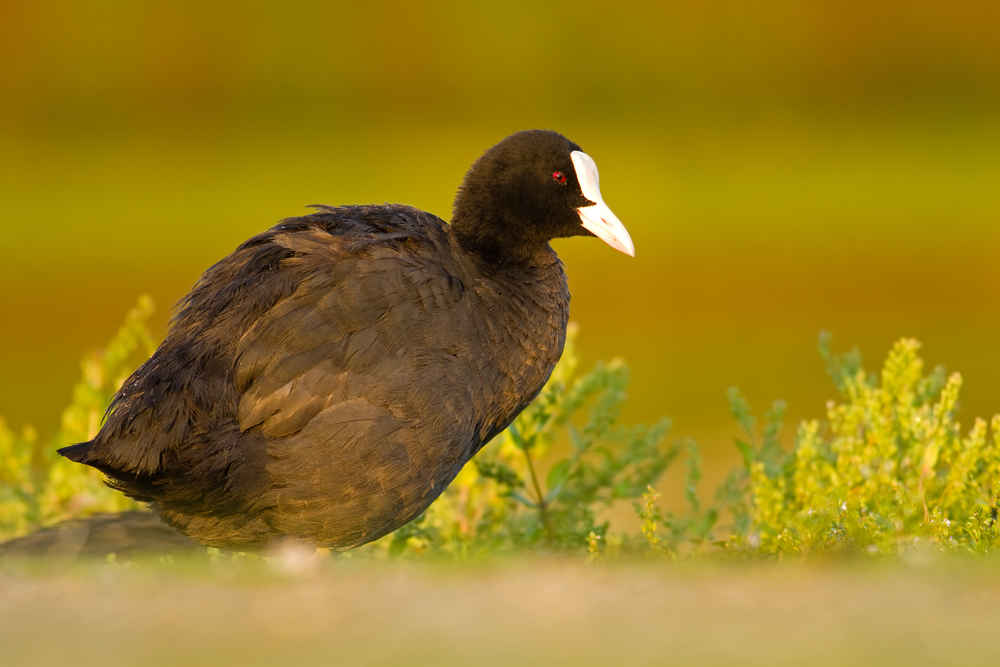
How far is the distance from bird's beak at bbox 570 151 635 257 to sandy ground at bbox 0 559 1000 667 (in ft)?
6.85

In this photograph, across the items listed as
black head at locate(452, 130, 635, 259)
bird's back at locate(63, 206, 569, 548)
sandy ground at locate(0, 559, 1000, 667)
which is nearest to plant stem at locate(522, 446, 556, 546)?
bird's back at locate(63, 206, 569, 548)

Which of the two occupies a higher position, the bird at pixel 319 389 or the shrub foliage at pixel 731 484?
the bird at pixel 319 389

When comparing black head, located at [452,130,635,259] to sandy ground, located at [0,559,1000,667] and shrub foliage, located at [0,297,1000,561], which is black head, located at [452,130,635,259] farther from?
sandy ground, located at [0,559,1000,667]

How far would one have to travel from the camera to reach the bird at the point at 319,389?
150 inches

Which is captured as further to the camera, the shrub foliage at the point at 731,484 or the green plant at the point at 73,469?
the green plant at the point at 73,469

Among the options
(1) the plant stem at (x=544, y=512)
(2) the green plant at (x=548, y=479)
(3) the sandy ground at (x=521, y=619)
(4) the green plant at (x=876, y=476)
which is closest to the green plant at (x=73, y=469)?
(2) the green plant at (x=548, y=479)

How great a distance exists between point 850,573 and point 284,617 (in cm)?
127

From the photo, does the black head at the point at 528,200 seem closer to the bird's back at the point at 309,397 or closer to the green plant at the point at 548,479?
the bird's back at the point at 309,397

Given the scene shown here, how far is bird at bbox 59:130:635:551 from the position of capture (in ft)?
12.5

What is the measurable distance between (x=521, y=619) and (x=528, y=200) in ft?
8.53

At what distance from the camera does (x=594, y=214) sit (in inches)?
183

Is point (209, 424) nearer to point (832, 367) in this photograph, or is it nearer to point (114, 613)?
point (114, 613)

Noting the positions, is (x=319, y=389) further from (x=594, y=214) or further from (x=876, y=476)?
(x=876, y=476)

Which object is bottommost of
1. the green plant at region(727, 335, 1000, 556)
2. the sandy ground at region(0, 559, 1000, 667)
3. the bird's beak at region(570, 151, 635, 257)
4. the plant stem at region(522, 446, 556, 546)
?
the plant stem at region(522, 446, 556, 546)
